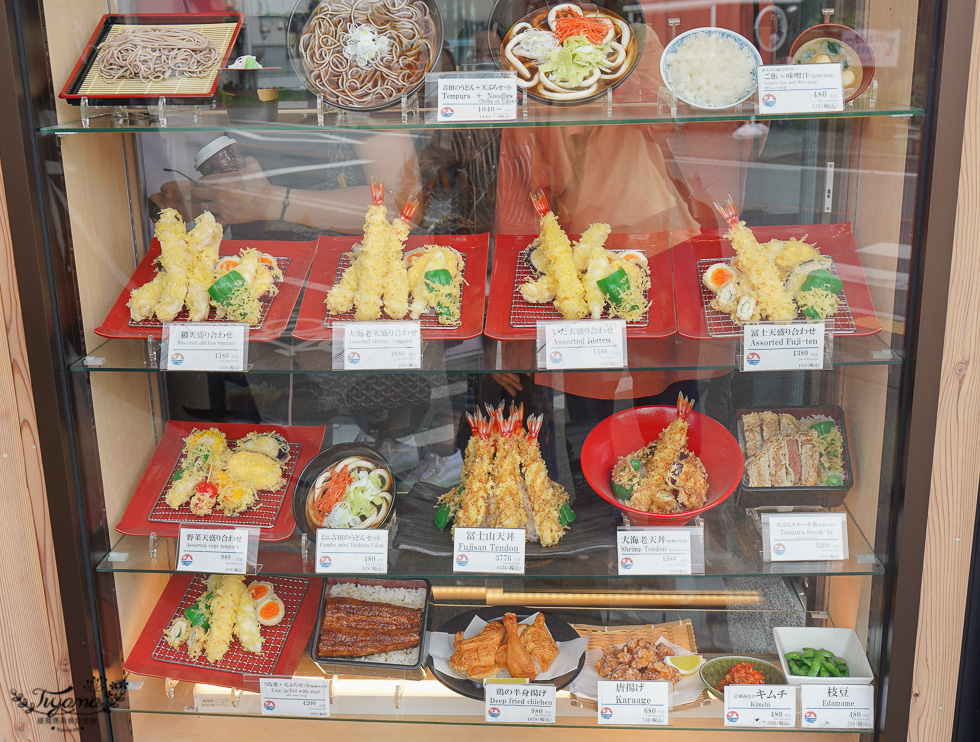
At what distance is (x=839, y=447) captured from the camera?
172 centimetres

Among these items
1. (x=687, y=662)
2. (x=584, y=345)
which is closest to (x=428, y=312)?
(x=584, y=345)

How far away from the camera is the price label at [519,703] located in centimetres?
165

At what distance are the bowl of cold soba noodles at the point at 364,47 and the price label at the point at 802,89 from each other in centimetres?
69

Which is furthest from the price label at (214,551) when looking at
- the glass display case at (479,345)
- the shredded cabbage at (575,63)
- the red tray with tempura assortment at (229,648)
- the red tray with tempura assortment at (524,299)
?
the shredded cabbage at (575,63)

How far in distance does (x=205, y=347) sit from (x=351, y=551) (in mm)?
550

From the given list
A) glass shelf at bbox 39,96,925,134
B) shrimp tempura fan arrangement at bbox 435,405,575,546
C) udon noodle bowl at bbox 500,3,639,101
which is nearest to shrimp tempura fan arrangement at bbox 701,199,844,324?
glass shelf at bbox 39,96,925,134

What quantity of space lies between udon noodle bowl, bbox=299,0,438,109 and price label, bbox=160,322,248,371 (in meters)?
0.54

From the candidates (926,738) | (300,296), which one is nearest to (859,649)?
(926,738)

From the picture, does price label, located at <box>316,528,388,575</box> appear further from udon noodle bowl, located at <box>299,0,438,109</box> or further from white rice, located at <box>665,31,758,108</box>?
white rice, located at <box>665,31,758,108</box>

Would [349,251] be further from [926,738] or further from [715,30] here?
[926,738]

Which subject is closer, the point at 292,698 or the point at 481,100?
the point at 481,100

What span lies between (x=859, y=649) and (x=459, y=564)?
0.93 meters

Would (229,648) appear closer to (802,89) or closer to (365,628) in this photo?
(365,628)

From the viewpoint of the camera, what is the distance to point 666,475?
66.8 inches
